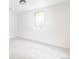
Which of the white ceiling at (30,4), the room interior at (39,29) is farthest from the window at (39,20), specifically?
the white ceiling at (30,4)

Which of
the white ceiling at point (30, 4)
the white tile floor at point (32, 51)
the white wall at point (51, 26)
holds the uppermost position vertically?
the white ceiling at point (30, 4)

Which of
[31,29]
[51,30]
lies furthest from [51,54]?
[31,29]

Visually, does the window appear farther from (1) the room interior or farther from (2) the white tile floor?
(2) the white tile floor

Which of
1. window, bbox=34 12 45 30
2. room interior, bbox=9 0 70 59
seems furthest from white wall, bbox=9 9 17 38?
window, bbox=34 12 45 30

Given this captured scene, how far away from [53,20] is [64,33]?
0.96 ft

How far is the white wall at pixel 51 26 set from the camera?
1455 millimetres

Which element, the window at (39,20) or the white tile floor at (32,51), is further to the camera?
the window at (39,20)

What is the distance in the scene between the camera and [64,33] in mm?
1565

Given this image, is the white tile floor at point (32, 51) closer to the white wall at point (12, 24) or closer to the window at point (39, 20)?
the white wall at point (12, 24)

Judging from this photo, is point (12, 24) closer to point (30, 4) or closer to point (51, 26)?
point (30, 4)

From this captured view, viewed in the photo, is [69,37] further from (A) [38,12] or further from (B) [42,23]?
(A) [38,12]

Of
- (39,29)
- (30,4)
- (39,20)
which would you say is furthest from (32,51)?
(30,4)

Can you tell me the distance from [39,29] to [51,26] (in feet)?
0.69

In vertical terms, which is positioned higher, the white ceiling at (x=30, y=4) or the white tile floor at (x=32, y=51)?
the white ceiling at (x=30, y=4)
